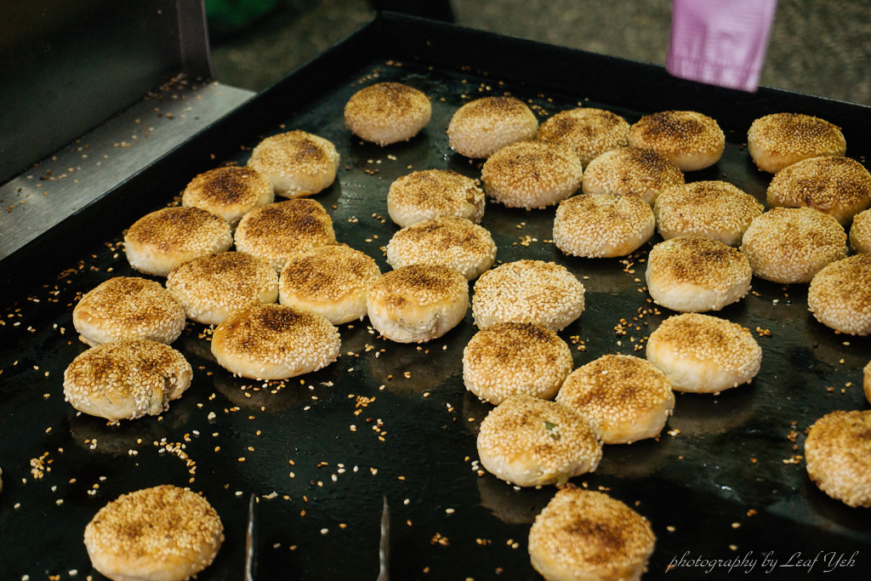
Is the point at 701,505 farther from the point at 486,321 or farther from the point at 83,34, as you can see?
the point at 83,34

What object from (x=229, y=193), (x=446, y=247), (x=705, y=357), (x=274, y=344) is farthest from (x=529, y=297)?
(x=229, y=193)

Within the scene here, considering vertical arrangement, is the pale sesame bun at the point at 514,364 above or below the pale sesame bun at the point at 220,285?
above

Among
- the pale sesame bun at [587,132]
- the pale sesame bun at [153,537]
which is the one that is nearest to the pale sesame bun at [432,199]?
the pale sesame bun at [587,132]

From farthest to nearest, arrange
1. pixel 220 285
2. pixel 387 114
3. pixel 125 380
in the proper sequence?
pixel 387 114 → pixel 220 285 → pixel 125 380

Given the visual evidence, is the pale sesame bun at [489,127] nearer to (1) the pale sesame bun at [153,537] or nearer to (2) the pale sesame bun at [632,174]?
(2) the pale sesame bun at [632,174]

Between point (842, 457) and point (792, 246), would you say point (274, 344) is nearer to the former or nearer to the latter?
point (842, 457)

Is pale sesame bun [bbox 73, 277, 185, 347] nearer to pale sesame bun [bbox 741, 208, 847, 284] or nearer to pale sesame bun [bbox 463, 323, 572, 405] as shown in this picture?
pale sesame bun [bbox 463, 323, 572, 405]
